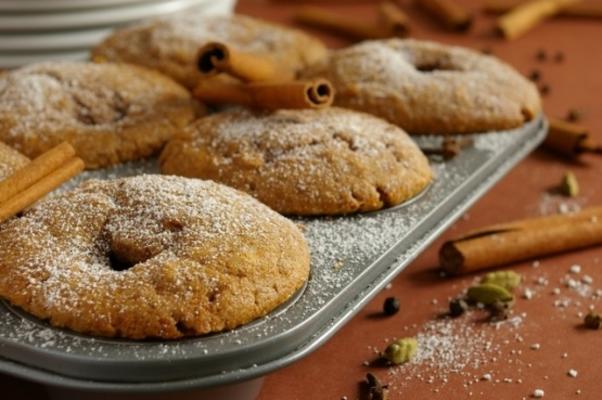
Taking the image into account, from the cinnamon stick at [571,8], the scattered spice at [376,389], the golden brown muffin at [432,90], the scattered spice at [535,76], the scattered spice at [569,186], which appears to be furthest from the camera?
the cinnamon stick at [571,8]

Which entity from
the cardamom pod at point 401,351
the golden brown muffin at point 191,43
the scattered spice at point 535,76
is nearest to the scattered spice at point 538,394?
the cardamom pod at point 401,351

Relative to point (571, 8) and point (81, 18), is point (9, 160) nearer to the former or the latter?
point (81, 18)

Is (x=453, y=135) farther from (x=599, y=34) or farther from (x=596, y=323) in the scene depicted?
(x=599, y=34)

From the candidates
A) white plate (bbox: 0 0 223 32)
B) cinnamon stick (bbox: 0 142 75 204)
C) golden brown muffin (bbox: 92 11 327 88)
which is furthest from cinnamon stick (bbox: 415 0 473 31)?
cinnamon stick (bbox: 0 142 75 204)

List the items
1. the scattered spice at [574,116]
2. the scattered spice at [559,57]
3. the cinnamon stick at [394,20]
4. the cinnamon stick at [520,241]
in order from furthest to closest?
the cinnamon stick at [394,20] → the scattered spice at [559,57] → the scattered spice at [574,116] → the cinnamon stick at [520,241]

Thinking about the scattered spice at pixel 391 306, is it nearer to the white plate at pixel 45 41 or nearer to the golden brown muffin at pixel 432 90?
the golden brown muffin at pixel 432 90

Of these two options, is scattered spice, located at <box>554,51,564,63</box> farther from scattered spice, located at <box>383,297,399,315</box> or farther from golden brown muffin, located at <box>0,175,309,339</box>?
golden brown muffin, located at <box>0,175,309,339</box>
